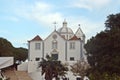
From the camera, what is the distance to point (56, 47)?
280ft

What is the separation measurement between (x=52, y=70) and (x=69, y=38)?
84.4 ft

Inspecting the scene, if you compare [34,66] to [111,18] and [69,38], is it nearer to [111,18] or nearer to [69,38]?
[69,38]

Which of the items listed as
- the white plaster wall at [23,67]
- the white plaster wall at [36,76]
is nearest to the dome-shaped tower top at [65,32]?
the white plaster wall at [23,67]

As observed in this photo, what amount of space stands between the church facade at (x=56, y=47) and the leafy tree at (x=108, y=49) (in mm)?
34384

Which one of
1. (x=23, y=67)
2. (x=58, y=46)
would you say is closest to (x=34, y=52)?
(x=58, y=46)

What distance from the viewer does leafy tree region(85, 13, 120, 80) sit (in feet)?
139

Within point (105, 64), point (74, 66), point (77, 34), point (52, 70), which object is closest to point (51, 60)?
point (52, 70)

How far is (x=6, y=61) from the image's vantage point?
46.6 metres

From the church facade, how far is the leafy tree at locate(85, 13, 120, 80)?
34.4m

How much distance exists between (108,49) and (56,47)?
4020cm

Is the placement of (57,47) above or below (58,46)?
below

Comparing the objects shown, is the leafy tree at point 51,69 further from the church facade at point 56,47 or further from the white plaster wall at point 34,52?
the white plaster wall at point 34,52

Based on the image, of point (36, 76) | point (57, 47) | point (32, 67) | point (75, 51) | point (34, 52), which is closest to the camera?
point (36, 76)

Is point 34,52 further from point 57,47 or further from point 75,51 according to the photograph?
point 75,51
